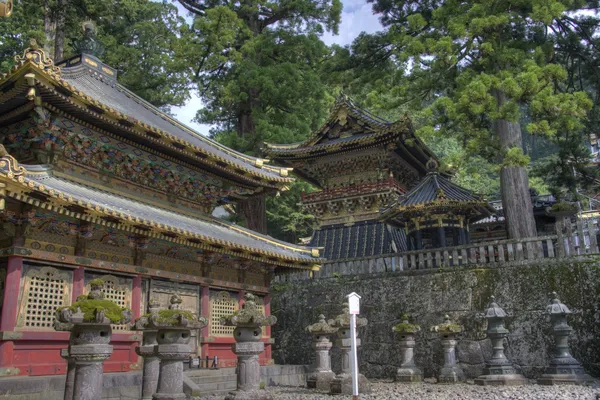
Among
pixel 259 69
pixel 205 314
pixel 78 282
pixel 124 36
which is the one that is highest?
pixel 124 36

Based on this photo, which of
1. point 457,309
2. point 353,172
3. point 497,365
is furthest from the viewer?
point 353,172

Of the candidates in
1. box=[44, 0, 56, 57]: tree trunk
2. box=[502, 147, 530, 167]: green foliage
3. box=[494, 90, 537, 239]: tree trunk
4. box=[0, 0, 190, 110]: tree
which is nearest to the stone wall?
box=[494, 90, 537, 239]: tree trunk

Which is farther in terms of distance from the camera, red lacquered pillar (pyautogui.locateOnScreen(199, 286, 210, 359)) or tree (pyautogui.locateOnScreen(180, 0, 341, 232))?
tree (pyautogui.locateOnScreen(180, 0, 341, 232))

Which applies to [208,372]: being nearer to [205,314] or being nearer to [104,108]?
[205,314]

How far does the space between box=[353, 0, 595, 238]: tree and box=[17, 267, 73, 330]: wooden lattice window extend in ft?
35.8

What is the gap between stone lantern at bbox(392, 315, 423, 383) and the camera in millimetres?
13766

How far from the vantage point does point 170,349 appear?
24.8 feet

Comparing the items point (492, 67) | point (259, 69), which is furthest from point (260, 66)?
point (492, 67)

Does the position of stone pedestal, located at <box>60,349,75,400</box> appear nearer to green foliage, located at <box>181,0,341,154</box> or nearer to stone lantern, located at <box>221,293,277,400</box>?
stone lantern, located at <box>221,293,277,400</box>

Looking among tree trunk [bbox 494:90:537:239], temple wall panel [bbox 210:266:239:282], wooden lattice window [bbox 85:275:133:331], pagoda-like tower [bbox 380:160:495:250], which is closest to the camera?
wooden lattice window [bbox 85:275:133:331]

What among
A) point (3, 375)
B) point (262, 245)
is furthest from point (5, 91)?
point (262, 245)

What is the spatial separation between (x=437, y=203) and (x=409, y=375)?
5.66m

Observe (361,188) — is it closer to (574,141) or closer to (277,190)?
(277,190)

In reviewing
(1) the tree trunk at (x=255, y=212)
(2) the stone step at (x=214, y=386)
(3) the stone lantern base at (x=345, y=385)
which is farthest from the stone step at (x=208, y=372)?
(1) the tree trunk at (x=255, y=212)
